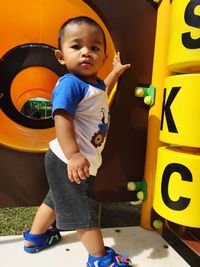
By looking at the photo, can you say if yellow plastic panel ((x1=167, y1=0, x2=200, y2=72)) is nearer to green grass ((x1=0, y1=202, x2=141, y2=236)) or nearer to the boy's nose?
the boy's nose

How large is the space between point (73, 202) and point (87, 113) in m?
0.27

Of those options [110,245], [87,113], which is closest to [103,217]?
[110,245]

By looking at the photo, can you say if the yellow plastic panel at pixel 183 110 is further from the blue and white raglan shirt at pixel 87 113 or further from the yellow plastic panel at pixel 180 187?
the blue and white raglan shirt at pixel 87 113

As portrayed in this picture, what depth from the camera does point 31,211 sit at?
72.0 inches

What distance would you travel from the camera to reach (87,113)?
3.34 ft

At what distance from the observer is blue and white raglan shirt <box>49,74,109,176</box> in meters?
0.97

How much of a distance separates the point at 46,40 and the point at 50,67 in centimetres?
14

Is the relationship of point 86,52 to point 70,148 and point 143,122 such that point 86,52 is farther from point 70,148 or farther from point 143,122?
point 143,122

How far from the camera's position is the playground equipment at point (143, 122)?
42.0 inches

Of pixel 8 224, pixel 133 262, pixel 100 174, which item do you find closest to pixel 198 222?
pixel 133 262

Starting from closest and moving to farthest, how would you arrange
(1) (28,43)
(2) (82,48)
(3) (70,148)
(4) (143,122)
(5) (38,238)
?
A: (3) (70,148)
(2) (82,48)
(5) (38,238)
(4) (143,122)
(1) (28,43)

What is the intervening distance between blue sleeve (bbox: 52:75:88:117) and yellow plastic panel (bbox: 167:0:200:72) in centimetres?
33

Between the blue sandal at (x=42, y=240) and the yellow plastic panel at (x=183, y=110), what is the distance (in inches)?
20.6

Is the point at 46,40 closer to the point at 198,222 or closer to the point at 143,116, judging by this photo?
the point at 143,116
